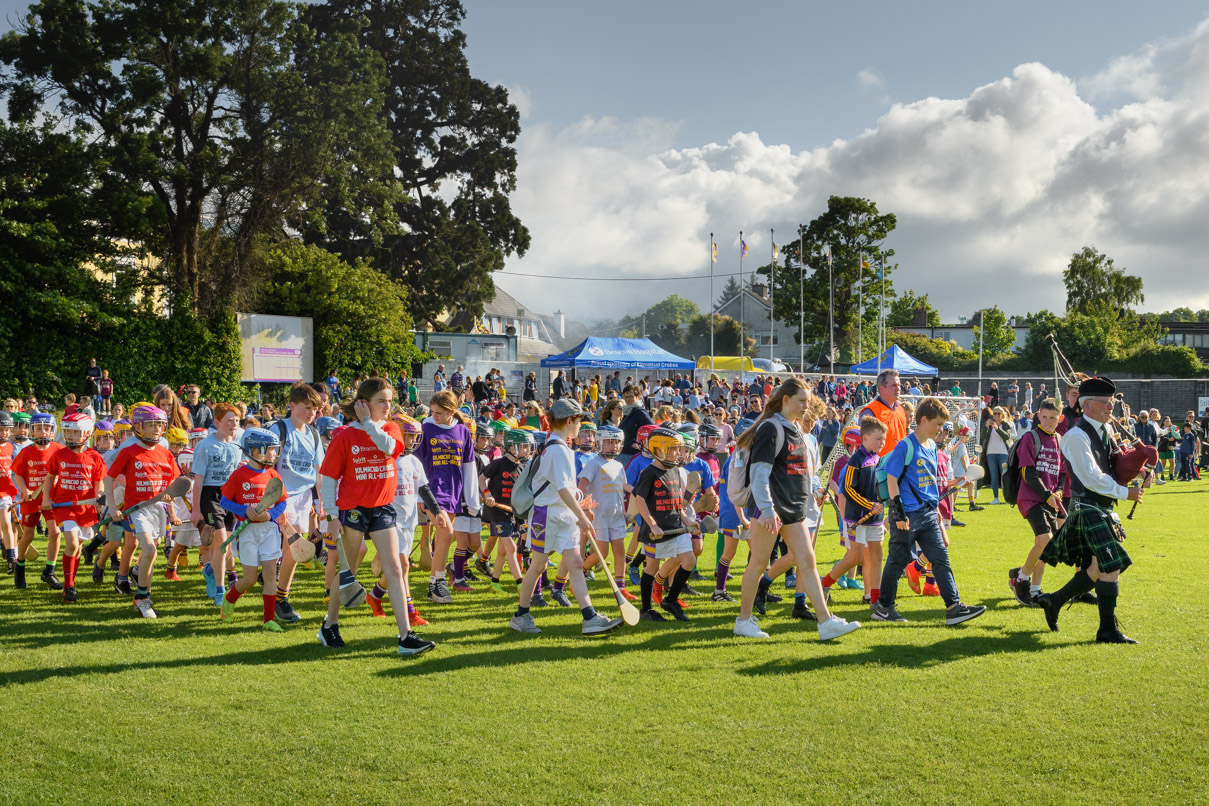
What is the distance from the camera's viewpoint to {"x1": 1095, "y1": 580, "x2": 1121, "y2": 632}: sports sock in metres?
6.69

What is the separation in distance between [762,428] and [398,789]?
380 cm

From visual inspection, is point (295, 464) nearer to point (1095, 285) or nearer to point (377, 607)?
point (377, 607)

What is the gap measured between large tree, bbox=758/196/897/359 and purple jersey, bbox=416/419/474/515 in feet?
164

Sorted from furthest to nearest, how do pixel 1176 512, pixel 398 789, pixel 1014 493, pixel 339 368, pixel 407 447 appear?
pixel 339 368 < pixel 1176 512 < pixel 407 447 < pixel 1014 493 < pixel 398 789

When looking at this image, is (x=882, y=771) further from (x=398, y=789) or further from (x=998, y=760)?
(x=398, y=789)

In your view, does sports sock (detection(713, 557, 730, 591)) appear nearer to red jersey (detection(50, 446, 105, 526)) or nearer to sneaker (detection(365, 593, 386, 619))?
sneaker (detection(365, 593, 386, 619))

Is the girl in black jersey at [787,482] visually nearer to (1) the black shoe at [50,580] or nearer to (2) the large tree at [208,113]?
(1) the black shoe at [50,580]

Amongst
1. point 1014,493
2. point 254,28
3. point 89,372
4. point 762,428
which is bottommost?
point 1014,493

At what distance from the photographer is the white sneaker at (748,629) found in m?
7.15

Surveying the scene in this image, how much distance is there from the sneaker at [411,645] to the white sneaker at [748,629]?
2.50 m

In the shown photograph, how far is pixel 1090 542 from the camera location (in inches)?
264

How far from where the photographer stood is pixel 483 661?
642cm

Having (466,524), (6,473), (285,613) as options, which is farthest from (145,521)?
(6,473)

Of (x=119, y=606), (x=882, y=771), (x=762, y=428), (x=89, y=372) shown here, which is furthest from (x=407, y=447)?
(x=89, y=372)
